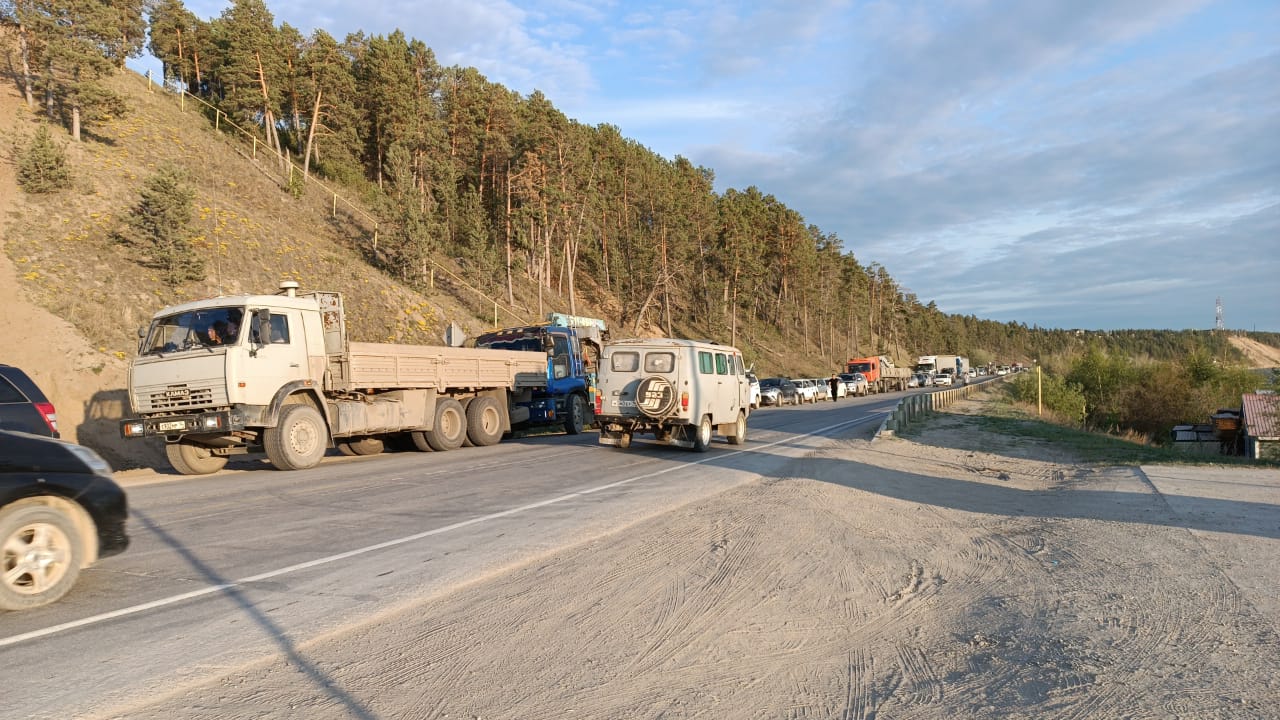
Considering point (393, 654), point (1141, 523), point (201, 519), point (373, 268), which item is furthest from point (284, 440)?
point (373, 268)

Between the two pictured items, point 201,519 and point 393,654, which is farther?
point 201,519

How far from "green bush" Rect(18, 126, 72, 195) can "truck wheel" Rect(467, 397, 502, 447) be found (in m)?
18.5

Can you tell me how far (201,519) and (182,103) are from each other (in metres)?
46.7

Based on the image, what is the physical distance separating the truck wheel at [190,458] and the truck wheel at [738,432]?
10.7 metres

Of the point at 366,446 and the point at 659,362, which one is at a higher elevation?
the point at 659,362

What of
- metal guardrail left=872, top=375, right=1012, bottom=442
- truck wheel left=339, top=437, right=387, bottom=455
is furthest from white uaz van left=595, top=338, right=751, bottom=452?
truck wheel left=339, top=437, right=387, bottom=455

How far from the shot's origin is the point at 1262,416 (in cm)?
1906

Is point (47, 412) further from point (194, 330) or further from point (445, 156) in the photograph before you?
point (445, 156)

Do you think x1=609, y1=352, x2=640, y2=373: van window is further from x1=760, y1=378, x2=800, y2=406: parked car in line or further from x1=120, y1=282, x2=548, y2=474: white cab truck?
x1=760, y1=378, x2=800, y2=406: parked car in line

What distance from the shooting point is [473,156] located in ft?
167

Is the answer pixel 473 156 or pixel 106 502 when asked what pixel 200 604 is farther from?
pixel 473 156

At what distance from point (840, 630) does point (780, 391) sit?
39.2 meters

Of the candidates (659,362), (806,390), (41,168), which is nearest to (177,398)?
(659,362)

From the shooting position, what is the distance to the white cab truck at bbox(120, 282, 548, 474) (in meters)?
12.4
